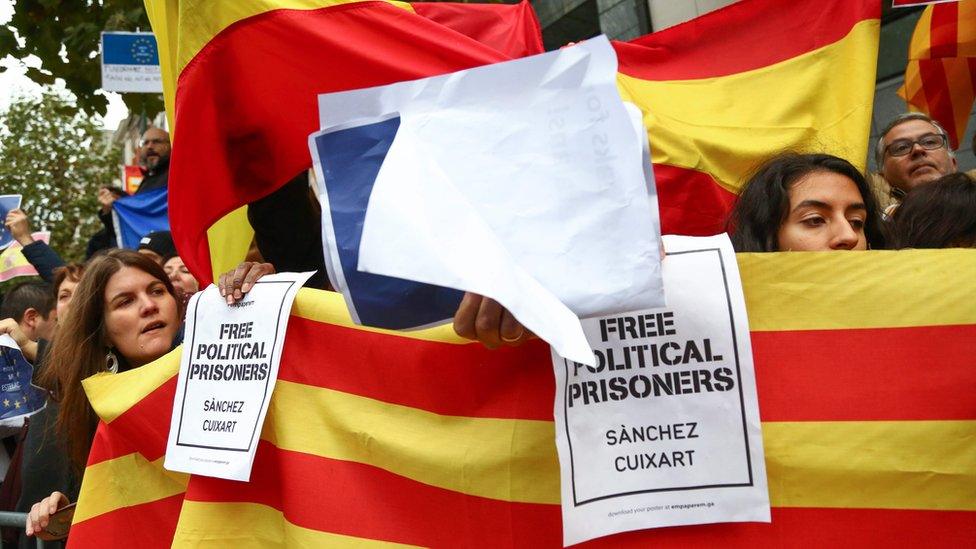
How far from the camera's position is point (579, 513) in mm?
1763

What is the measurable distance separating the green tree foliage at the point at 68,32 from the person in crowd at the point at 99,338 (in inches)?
167

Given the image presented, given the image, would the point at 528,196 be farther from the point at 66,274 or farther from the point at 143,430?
the point at 66,274

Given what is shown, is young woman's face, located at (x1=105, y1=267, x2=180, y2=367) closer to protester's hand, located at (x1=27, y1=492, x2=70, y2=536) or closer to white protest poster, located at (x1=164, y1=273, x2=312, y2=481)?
protester's hand, located at (x1=27, y1=492, x2=70, y2=536)

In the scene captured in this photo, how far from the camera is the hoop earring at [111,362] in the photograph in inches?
123

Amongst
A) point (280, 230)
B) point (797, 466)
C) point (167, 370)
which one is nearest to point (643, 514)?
point (797, 466)

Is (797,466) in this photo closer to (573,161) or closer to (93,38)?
(573,161)

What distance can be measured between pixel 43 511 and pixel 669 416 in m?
2.18

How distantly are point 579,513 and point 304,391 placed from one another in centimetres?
85

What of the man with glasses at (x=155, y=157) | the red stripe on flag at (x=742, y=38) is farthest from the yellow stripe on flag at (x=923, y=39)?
the man with glasses at (x=155, y=157)

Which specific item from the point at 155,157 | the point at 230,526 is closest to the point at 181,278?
the point at 230,526

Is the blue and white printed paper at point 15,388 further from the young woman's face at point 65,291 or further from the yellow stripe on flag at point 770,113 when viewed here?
the yellow stripe on flag at point 770,113

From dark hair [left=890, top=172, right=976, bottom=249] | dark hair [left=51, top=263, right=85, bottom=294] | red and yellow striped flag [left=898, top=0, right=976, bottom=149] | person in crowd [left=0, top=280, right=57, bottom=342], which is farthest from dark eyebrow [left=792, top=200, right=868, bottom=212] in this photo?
person in crowd [left=0, top=280, right=57, bottom=342]

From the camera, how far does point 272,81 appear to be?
2818 millimetres

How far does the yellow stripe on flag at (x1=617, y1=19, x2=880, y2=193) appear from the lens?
10.0 ft
